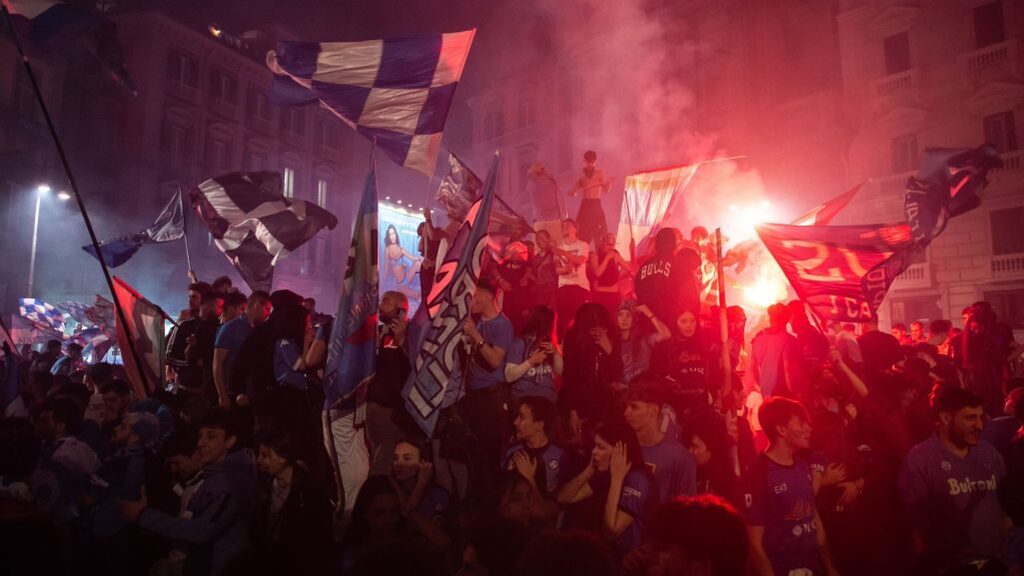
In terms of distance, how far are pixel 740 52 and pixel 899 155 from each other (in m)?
10.3

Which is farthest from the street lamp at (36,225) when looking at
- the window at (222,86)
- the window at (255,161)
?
the window at (222,86)

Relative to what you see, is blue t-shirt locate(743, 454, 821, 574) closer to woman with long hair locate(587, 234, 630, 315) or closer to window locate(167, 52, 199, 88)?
woman with long hair locate(587, 234, 630, 315)

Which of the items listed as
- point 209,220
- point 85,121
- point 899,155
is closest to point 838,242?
point 209,220

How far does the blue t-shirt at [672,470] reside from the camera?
4.73 m

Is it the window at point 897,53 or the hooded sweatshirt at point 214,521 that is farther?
the window at point 897,53

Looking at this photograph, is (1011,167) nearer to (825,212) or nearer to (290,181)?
(825,212)

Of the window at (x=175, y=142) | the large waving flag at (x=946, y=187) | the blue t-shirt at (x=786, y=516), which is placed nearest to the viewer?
the blue t-shirt at (x=786, y=516)

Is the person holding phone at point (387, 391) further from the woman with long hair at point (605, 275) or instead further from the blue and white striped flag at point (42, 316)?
the blue and white striped flag at point (42, 316)

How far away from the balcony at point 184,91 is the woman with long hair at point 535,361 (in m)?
42.8

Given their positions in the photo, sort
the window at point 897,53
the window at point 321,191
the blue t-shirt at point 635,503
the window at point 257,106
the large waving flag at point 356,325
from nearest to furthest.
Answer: the blue t-shirt at point 635,503, the large waving flag at point 356,325, the window at point 897,53, the window at point 257,106, the window at point 321,191

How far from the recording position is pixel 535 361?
20.5 ft

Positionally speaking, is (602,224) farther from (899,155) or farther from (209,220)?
(899,155)

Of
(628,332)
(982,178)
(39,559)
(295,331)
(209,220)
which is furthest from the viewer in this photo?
(209,220)

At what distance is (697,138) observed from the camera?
3519 cm
